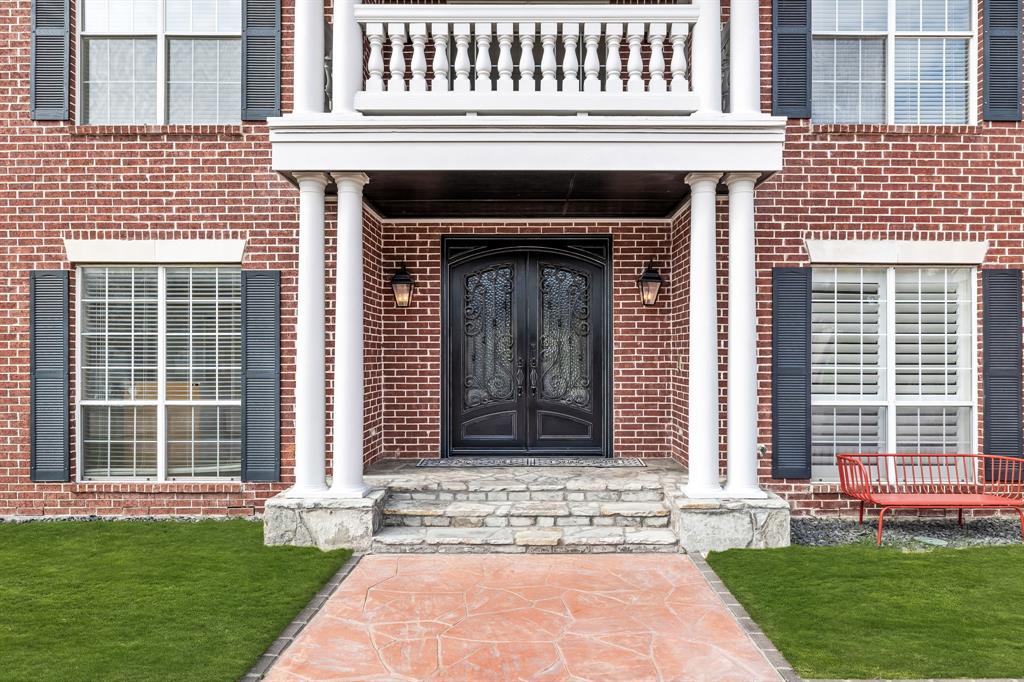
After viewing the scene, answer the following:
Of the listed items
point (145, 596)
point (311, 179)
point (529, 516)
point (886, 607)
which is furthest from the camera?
point (529, 516)

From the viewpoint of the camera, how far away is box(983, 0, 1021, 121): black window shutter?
6.74m

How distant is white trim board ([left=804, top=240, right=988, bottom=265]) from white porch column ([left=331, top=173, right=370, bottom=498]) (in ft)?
14.6

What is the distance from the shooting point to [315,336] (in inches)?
232

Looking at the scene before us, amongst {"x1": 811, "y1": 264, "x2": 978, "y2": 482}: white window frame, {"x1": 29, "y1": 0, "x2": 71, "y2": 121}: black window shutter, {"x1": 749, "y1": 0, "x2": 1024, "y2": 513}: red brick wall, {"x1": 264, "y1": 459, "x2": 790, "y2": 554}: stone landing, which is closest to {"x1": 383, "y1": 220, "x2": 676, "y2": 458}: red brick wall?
{"x1": 264, "y1": 459, "x2": 790, "y2": 554}: stone landing

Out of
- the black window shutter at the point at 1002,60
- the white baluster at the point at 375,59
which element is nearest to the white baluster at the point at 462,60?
the white baluster at the point at 375,59

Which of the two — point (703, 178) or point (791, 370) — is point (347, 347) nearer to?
point (703, 178)

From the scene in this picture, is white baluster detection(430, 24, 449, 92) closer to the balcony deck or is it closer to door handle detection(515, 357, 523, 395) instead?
the balcony deck

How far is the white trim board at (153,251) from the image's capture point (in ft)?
22.2

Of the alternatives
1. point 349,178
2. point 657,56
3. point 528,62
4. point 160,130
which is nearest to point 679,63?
point 657,56

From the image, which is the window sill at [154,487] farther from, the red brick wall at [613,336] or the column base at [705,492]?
the column base at [705,492]

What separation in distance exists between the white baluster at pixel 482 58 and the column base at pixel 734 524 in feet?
13.1

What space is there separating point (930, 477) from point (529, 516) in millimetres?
4077

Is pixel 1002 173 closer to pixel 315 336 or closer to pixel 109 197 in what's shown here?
pixel 315 336

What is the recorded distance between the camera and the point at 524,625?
14.2 ft
